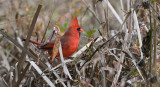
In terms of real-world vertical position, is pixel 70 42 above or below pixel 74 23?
below

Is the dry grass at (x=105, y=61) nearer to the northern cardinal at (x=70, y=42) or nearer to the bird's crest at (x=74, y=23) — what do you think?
the northern cardinal at (x=70, y=42)

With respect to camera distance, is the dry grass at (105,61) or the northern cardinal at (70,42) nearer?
the dry grass at (105,61)

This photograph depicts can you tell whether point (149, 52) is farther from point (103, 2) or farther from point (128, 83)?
point (103, 2)

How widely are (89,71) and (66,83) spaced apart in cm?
21

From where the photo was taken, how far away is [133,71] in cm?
183

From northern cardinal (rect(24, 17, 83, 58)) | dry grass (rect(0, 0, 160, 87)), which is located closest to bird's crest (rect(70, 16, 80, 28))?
northern cardinal (rect(24, 17, 83, 58))

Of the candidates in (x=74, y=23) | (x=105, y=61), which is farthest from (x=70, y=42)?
(x=105, y=61)

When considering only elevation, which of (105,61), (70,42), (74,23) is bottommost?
(105,61)

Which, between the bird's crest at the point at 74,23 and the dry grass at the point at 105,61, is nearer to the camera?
the dry grass at the point at 105,61

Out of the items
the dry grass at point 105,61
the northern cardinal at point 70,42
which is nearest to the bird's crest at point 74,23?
the northern cardinal at point 70,42

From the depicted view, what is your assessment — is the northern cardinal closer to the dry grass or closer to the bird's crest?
the bird's crest

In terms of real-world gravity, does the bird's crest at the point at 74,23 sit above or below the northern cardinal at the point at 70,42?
A: above

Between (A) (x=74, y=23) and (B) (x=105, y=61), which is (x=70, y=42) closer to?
(A) (x=74, y=23)

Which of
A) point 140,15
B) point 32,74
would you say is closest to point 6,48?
point 32,74
